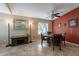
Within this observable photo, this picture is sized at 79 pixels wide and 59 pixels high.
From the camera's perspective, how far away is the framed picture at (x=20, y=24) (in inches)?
289

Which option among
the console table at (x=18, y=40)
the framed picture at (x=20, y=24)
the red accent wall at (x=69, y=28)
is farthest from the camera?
the framed picture at (x=20, y=24)

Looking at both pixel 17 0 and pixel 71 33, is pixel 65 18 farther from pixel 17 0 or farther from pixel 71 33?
pixel 17 0

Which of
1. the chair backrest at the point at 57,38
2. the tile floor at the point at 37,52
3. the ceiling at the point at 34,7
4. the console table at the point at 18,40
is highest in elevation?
the ceiling at the point at 34,7

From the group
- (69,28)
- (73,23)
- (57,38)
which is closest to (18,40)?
(57,38)

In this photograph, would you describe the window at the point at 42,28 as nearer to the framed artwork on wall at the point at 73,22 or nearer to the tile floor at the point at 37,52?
the framed artwork on wall at the point at 73,22

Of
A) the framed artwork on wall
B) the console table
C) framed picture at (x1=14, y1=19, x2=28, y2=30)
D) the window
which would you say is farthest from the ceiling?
the window

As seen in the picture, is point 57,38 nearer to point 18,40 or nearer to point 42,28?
point 18,40

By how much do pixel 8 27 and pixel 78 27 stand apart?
448cm

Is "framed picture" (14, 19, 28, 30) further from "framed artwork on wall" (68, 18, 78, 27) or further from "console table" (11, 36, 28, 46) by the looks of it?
"framed artwork on wall" (68, 18, 78, 27)

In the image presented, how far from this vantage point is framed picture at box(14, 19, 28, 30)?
7.35m

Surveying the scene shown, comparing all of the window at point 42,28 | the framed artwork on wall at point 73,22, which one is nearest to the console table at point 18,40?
the window at point 42,28

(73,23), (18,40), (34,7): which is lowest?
(18,40)

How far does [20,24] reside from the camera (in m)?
7.54

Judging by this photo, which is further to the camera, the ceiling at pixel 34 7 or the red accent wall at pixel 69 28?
the red accent wall at pixel 69 28
